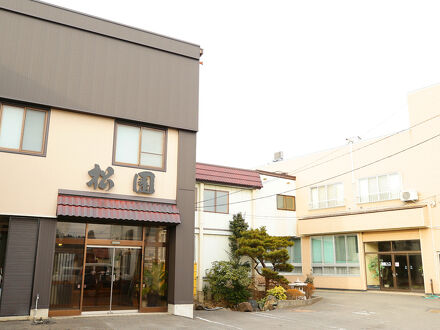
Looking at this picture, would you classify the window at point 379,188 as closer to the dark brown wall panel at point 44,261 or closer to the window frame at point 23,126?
the dark brown wall panel at point 44,261

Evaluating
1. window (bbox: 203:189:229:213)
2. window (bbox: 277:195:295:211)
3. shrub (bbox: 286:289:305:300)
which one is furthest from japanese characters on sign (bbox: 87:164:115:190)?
window (bbox: 277:195:295:211)

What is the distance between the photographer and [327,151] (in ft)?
88.3

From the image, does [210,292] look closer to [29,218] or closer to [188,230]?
[188,230]

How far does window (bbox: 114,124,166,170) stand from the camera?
1376 cm

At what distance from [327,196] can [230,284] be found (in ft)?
37.8

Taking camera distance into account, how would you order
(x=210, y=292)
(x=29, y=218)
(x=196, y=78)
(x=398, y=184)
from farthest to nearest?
1. (x=398, y=184)
2. (x=210, y=292)
3. (x=196, y=78)
4. (x=29, y=218)

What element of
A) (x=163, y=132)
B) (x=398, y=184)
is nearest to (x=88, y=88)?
(x=163, y=132)

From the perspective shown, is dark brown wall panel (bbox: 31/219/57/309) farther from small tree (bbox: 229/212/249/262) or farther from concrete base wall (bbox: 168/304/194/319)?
small tree (bbox: 229/212/249/262)

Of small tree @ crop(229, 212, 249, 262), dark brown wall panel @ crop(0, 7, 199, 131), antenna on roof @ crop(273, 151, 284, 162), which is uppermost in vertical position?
antenna on roof @ crop(273, 151, 284, 162)

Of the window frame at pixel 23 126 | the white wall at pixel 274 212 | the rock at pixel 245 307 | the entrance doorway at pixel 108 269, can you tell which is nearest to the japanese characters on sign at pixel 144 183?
the entrance doorway at pixel 108 269

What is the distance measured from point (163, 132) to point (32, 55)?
15.5ft

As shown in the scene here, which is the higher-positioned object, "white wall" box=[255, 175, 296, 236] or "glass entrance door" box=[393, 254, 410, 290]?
"white wall" box=[255, 175, 296, 236]

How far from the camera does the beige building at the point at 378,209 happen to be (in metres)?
21.6

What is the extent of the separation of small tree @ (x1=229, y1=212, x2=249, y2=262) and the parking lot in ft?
15.4
